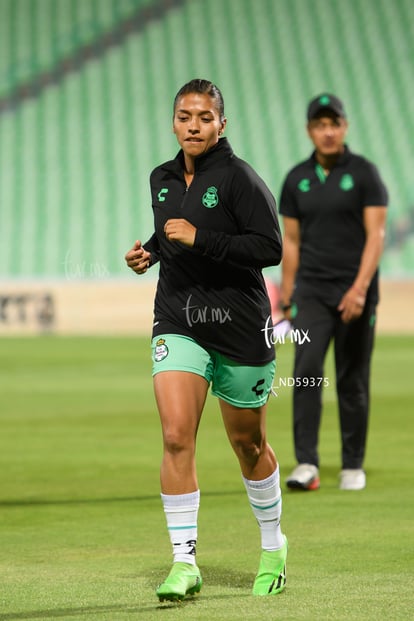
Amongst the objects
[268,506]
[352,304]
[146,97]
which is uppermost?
[146,97]

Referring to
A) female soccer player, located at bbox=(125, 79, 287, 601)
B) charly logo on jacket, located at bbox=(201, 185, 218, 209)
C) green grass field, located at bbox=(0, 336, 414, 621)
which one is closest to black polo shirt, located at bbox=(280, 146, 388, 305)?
green grass field, located at bbox=(0, 336, 414, 621)

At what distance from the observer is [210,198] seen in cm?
520

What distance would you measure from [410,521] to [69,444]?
13.0 ft

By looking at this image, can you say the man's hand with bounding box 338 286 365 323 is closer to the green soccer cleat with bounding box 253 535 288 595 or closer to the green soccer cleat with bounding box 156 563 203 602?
the green soccer cleat with bounding box 253 535 288 595

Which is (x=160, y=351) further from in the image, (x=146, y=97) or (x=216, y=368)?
(x=146, y=97)

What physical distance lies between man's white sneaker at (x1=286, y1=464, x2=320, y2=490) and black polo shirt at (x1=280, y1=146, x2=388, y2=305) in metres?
1.00

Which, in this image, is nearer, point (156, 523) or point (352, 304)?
point (156, 523)

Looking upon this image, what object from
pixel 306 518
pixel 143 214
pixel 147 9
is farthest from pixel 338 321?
pixel 147 9

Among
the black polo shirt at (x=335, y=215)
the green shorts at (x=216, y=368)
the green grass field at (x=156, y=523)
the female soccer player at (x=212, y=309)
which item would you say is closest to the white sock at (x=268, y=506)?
the female soccer player at (x=212, y=309)

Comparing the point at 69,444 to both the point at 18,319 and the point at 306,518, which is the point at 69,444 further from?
the point at 18,319

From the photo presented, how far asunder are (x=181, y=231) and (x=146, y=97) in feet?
79.0

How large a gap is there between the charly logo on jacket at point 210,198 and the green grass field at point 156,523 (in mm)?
1472

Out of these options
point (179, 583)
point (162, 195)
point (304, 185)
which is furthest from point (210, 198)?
point (304, 185)

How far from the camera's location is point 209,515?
7.12 m
